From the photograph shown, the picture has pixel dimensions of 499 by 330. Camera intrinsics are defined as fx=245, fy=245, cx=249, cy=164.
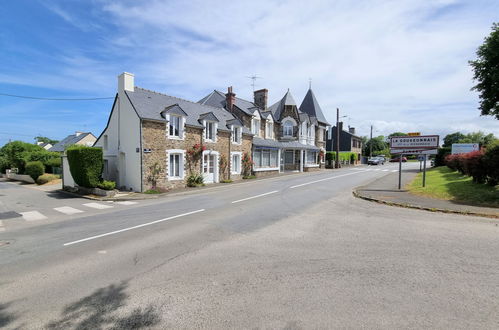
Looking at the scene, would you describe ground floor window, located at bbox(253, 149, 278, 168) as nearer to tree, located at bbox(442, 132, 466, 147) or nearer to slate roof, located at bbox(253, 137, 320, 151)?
slate roof, located at bbox(253, 137, 320, 151)

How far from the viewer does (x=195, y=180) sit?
19031 millimetres

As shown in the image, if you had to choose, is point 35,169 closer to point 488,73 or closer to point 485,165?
point 485,165

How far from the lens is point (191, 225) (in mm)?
7738

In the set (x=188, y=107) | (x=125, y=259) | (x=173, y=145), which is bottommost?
(x=125, y=259)

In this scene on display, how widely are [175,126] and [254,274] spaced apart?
612 inches

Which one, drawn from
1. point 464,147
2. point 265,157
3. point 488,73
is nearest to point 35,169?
point 265,157

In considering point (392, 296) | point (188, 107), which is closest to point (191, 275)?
point (392, 296)

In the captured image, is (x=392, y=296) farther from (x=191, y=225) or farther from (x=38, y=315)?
(x=191, y=225)

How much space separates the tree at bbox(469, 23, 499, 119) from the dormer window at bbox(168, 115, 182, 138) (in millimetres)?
20314

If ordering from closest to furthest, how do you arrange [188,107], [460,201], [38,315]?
[38,315] < [460,201] < [188,107]

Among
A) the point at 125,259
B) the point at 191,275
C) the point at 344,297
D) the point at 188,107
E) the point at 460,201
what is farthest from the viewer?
the point at 188,107

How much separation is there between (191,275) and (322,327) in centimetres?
241

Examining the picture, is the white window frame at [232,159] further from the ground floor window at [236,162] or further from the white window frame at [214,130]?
the white window frame at [214,130]

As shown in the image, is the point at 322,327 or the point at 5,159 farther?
the point at 5,159
